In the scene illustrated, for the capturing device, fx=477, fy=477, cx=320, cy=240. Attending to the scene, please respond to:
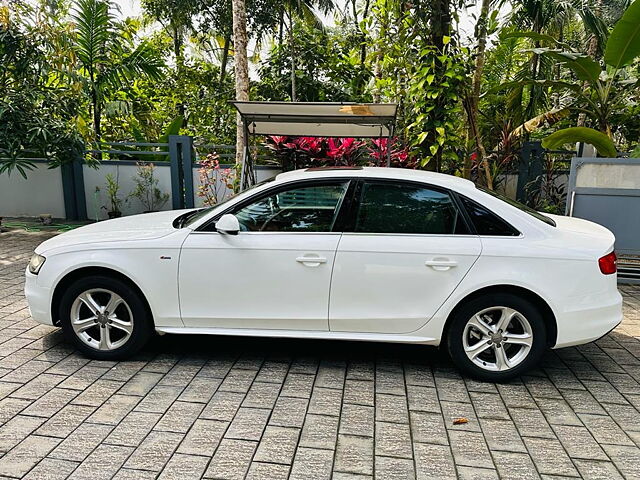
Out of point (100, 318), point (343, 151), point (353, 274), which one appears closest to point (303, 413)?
point (353, 274)

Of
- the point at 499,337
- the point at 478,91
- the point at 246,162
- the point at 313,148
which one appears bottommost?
the point at 499,337

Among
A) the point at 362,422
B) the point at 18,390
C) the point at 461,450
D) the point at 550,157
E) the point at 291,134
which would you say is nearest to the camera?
the point at 461,450

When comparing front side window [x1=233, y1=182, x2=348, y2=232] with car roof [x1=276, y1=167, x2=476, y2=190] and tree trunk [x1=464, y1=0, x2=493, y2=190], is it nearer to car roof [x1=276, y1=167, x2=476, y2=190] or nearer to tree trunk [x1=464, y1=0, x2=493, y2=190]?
car roof [x1=276, y1=167, x2=476, y2=190]

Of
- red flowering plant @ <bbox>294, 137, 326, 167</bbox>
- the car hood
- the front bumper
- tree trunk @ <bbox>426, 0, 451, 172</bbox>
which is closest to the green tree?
red flowering plant @ <bbox>294, 137, 326, 167</bbox>

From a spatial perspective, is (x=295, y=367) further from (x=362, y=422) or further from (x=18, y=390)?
(x=18, y=390)

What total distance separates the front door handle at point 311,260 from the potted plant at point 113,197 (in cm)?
711

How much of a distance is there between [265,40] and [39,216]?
999cm

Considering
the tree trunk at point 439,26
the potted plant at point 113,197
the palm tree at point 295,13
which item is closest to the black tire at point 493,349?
the tree trunk at point 439,26

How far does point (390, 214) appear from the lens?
141 inches

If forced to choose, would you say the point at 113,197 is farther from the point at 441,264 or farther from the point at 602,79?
the point at 602,79

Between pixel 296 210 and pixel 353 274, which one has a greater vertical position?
pixel 296 210

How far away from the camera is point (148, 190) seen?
956 centimetres

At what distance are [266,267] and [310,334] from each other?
0.61 metres

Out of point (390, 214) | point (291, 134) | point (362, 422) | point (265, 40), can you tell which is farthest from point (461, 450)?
point (265, 40)
